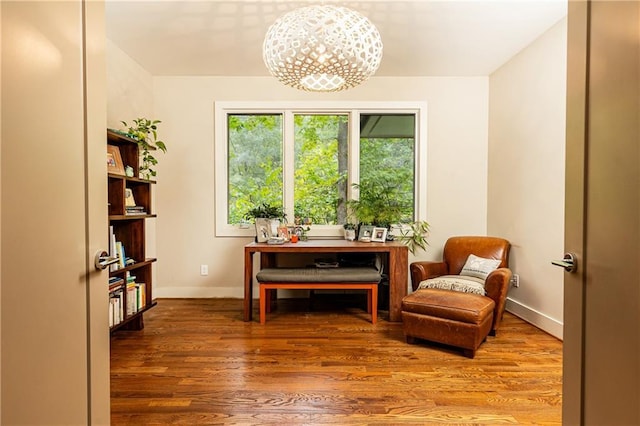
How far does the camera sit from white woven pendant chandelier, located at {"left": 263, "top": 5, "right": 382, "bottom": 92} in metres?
2.13

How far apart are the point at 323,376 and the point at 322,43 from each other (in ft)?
6.71

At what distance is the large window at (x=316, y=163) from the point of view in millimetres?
4156

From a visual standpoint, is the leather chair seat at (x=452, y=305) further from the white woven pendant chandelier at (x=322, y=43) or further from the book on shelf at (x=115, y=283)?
the book on shelf at (x=115, y=283)

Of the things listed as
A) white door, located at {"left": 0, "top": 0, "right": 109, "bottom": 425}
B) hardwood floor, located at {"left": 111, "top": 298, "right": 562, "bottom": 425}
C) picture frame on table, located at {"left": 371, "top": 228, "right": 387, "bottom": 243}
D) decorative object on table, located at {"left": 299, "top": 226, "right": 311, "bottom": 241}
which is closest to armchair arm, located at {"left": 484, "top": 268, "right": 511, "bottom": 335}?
hardwood floor, located at {"left": 111, "top": 298, "right": 562, "bottom": 425}

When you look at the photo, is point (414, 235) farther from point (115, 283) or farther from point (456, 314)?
point (115, 283)

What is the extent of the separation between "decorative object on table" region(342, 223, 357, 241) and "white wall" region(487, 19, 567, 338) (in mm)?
1545

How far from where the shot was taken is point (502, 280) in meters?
2.83

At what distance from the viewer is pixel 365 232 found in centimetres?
380

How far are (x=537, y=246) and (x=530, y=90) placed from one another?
4.68 ft

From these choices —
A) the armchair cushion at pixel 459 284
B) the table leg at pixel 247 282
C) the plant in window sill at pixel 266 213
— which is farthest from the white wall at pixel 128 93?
the armchair cushion at pixel 459 284

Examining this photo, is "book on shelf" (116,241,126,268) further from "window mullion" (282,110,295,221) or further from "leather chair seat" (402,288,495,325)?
"leather chair seat" (402,288,495,325)

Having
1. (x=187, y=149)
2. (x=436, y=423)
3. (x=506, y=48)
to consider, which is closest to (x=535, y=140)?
(x=506, y=48)

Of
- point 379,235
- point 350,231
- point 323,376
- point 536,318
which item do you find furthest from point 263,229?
point 536,318

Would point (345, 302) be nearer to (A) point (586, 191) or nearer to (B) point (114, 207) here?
(B) point (114, 207)
